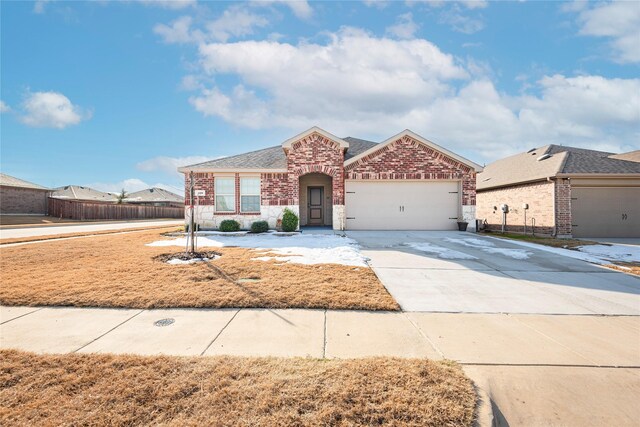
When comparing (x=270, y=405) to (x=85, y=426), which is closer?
(x=85, y=426)

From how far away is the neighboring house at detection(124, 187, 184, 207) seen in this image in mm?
51600

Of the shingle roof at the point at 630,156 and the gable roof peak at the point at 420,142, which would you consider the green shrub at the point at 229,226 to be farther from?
the shingle roof at the point at 630,156

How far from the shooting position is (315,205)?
17.5 meters

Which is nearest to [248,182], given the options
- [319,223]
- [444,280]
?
[319,223]

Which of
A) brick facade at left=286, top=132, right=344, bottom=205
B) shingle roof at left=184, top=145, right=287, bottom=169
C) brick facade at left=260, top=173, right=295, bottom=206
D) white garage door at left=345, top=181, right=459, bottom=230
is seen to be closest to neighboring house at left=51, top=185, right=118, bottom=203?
shingle roof at left=184, top=145, right=287, bottom=169

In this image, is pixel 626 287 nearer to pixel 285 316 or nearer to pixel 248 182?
pixel 285 316

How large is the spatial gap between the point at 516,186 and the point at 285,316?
16.6 meters

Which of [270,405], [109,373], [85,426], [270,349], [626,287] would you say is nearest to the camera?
[85,426]

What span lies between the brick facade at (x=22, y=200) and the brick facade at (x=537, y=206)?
1788 inches

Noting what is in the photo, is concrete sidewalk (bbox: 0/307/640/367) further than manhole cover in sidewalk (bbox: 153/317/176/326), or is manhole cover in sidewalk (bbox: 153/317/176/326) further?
manhole cover in sidewalk (bbox: 153/317/176/326)

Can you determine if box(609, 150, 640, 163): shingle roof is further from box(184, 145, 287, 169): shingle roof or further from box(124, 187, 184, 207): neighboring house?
box(124, 187, 184, 207): neighboring house

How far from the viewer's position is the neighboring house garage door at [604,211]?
13.8 metres

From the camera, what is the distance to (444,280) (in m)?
6.09

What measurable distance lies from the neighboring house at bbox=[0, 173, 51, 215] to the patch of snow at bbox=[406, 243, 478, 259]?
41349 mm
